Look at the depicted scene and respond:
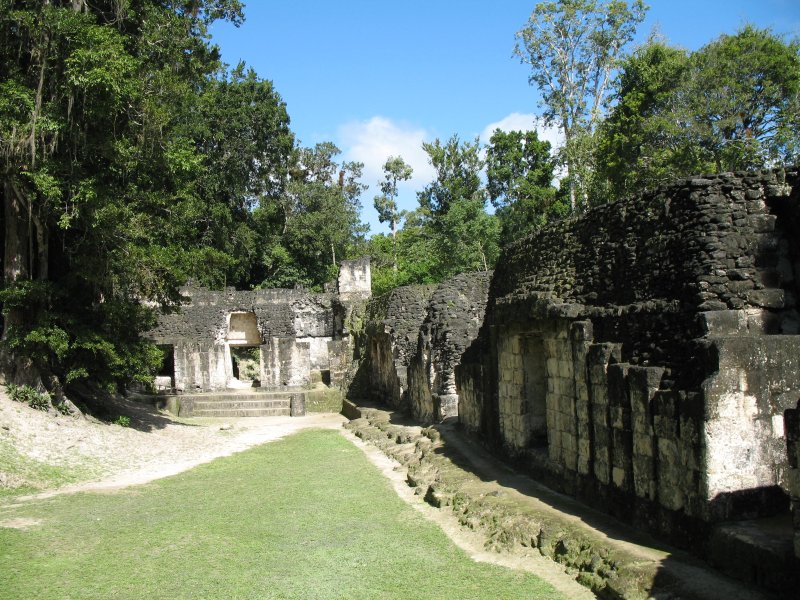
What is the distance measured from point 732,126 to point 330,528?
67.8 ft

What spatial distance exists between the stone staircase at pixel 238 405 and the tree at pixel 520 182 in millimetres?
16759

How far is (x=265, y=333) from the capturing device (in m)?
29.5

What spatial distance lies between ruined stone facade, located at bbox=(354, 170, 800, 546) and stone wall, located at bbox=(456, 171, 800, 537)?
13 mm

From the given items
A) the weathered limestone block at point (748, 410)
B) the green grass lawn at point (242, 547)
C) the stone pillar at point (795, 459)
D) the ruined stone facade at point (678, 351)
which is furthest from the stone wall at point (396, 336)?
the stone pillar at point (795, 459)

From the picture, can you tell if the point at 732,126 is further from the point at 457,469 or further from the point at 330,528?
the point at 330,528

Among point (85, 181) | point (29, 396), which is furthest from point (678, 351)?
point (29, 396)

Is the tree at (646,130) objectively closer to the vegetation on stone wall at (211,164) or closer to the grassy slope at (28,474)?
the vegetation on stone wall at (211,164)

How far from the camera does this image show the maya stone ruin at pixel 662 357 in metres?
5.86

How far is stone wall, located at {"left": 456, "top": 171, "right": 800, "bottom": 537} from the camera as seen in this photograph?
19.2 feet

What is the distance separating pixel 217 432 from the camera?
1823 cm

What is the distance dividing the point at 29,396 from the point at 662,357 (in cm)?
1228

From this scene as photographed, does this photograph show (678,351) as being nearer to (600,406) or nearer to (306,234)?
(600,406)

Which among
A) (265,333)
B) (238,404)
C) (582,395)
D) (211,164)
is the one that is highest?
(211,164)

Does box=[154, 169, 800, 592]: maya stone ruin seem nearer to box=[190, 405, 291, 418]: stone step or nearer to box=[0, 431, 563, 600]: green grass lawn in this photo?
box=[0, 431, 563, 600]: green grass lawn
